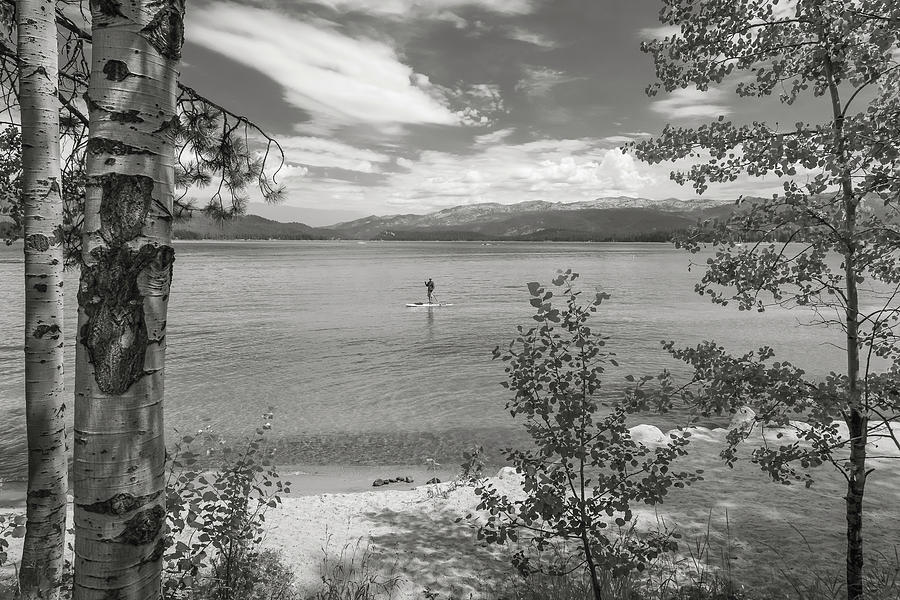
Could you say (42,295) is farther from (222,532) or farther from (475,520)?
(475,520)

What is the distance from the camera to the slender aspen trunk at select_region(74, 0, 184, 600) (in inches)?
86.7

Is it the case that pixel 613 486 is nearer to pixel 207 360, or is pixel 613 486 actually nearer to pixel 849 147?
pixel 849 147

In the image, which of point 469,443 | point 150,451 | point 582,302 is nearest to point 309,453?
point 469,443

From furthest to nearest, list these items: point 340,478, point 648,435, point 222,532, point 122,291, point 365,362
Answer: point 365,362
point 648,435
point 340,478
point 222,532
point 122,291

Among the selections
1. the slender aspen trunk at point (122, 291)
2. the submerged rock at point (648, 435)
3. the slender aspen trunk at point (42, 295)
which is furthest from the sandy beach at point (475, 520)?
the slender aspen trunk at point (122, 291)

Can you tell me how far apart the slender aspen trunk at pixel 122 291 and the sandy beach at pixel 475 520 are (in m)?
4.73

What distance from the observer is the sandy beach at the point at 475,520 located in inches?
275

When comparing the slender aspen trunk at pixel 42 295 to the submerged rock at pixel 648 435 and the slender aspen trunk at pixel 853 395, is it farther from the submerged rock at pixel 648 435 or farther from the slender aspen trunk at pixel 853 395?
the submerged rock at pixel 648 435

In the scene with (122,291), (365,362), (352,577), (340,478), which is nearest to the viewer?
(122,291)

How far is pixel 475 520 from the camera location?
9.02 m

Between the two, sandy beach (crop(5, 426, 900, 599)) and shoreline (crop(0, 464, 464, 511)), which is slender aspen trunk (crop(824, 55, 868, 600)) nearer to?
sandy beach (crop(5, 426, 900, 599))

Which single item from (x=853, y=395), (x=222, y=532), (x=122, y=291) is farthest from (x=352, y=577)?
(x=853, y=395)

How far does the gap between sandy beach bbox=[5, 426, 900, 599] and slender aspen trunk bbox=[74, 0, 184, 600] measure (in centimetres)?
473

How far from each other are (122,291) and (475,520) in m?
8.20
